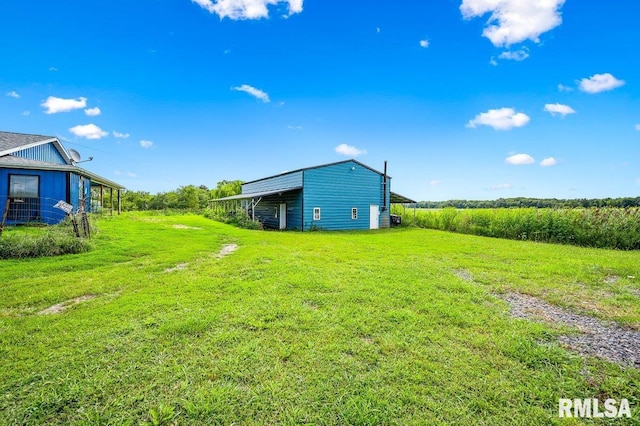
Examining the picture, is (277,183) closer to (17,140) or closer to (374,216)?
(374,216)

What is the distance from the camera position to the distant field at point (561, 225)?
1384 cm

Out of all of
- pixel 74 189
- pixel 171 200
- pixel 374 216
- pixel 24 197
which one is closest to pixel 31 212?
pixel 24 197

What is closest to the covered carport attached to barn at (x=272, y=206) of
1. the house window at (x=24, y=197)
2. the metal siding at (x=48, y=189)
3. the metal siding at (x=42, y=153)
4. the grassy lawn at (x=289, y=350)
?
the metal siding at (x=48, y=189)

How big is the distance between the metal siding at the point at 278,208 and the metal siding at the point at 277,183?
75cm

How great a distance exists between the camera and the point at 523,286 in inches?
242

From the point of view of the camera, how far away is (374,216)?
22.2m

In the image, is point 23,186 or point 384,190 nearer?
point 23,186

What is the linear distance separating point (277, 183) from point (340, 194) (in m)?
6.07

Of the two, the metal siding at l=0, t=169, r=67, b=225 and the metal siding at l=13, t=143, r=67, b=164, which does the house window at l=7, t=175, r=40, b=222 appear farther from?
the metal siding at l=13, t=143, r=67, b=164

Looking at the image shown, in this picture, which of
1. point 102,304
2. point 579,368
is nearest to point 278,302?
point 102,304

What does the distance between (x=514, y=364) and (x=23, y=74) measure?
27.4 metres

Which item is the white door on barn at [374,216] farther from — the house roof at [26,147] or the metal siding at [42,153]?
the metal siding at [42,153]

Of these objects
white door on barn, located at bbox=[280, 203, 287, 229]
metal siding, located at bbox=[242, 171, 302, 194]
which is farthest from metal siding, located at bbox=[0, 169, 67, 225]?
metal siding, located at bbox=[242, 171, 302, 194]

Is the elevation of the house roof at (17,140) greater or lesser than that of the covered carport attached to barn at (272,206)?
greater
